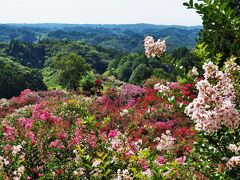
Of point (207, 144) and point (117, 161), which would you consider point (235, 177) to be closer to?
point (207, 144)

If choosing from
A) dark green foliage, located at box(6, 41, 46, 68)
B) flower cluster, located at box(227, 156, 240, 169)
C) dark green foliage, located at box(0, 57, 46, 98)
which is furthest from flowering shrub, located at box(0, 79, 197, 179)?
dark green foliage, located at box(6, 41, 46, 68)

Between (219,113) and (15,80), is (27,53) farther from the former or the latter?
(219,113)

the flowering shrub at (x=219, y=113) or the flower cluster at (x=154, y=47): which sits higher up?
the flower cluster at (x=154, y=47)

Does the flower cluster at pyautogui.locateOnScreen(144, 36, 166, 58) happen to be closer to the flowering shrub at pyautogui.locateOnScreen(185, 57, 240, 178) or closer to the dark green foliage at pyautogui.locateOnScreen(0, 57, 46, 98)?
the flowering shrub at pyautogui.locateOnScreen(185, 57, 240, 178)

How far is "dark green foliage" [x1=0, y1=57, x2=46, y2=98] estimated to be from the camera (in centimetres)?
7588

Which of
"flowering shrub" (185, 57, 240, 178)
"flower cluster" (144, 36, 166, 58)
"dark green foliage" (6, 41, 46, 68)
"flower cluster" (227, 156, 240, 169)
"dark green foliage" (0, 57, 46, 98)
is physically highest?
"flower cluster" (144, 36, 166, 58)

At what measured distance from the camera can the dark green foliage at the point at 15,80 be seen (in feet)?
249

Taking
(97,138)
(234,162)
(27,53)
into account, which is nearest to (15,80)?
(97,138)

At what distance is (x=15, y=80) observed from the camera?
7944cm

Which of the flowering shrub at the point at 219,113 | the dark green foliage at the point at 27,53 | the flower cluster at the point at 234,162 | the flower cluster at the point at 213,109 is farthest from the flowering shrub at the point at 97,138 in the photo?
the dark green foliage at the point at 27,53

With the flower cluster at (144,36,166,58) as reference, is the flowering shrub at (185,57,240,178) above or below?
below

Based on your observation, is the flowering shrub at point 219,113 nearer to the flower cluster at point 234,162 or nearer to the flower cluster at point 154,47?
the flower cluster at point 234,162

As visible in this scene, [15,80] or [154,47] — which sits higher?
[154,47]

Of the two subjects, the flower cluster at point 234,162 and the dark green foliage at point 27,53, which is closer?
the flower cluster at point 234,162
